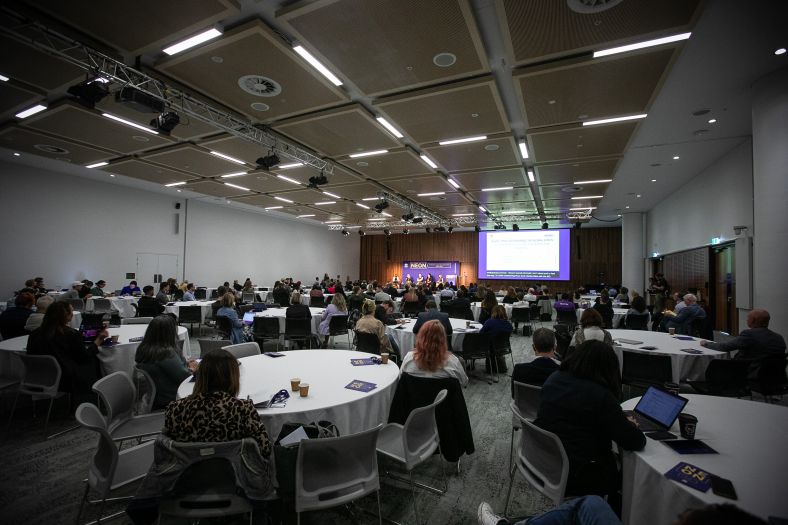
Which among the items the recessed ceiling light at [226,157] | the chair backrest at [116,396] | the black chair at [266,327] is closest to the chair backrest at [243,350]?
the chair backrest at [116,396]

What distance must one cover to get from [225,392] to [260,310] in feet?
23.4

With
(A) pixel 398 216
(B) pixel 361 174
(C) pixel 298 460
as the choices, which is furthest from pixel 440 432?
(A) pixel 398 216

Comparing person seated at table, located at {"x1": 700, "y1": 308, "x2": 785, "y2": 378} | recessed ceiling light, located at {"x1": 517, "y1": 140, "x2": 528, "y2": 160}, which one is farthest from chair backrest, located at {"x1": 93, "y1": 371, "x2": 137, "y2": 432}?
recessed ceiling light, located at {"x1": 517, "y1": 140, "x2": 528, "y2": 160}

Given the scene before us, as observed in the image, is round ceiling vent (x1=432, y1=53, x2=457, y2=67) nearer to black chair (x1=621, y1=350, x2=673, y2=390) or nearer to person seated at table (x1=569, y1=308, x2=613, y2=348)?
person seated at table (x1=569, y1=308, x2=613, y2=348)

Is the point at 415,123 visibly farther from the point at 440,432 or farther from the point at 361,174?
the point at 440,432

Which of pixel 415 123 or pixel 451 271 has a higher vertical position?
pixel 415 123

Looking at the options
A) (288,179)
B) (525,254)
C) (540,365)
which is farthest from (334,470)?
(525,254)

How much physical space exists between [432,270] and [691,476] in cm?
2181

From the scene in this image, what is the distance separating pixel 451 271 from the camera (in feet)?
75.3

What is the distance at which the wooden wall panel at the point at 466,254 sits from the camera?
19.5 metres

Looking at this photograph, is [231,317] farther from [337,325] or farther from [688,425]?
[688,425]

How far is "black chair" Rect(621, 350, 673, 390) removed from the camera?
4.07m

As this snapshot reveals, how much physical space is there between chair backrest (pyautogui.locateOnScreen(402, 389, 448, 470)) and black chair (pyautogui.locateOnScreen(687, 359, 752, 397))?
315 cm

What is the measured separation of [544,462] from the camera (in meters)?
2.22
